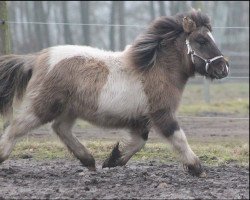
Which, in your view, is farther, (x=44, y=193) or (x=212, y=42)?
(x=212, y=42)

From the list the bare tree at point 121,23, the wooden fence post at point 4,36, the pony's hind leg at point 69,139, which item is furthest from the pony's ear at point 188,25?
the bare tree at point 121,23

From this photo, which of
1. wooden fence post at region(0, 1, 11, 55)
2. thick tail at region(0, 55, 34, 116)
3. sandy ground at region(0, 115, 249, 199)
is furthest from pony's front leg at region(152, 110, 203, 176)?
wooden fence post at region(0, 1, 11, 55)

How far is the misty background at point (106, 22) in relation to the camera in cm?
1418

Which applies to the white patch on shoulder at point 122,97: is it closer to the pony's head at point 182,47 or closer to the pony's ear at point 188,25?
the pony's head at point 182,47

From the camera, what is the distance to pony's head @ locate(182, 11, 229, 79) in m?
7.05

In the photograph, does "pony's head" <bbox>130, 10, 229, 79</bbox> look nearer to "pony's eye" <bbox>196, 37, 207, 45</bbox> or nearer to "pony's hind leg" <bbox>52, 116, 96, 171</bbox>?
"pony's eye" <bbox>196, 37, 207, 45</bbox>

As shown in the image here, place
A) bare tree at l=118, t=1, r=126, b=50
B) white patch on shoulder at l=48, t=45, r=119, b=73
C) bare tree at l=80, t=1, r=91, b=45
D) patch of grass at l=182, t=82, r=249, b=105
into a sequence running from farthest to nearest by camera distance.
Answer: patch of grass at l=182, t=82, r=249, b=105 < bare tree at l=80, t=1, r=91, b=45 < bare tree at l=118, t=1, r=126, b=50 < white patch on shoulder at l=48, t=45, r=119, b=73

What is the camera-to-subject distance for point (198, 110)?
13.8 m

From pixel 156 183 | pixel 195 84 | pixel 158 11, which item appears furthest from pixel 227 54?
pixel 156 183

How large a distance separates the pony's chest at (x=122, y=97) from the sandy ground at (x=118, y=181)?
682 mm

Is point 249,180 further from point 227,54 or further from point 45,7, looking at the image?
point 45,7

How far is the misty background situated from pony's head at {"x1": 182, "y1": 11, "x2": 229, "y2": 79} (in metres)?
6.31

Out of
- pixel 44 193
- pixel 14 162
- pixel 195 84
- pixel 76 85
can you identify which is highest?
pixel 76 85

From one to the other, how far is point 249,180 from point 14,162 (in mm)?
2875
